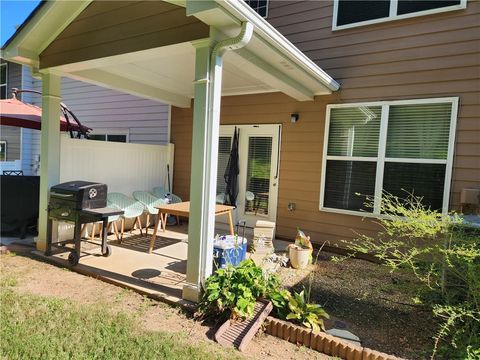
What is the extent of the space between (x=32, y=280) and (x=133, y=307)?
4.38 feet

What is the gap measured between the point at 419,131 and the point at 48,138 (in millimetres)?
5004

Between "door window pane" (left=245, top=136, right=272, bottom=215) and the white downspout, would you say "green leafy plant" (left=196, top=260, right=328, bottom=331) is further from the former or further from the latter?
"door window pane" (left=245, top=136, right=272, bottom=215)

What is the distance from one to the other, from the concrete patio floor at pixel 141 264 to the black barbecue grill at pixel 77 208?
7.4 inches

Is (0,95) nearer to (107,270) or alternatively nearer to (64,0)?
(64,0)

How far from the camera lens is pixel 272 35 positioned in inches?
113

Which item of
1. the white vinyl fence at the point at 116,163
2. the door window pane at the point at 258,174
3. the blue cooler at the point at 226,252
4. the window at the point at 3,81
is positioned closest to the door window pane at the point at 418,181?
the door window pane at the point at 258,174

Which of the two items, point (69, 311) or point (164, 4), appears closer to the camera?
point (69, 311)

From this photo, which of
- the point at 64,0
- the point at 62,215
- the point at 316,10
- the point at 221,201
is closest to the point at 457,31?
the point at 316,10

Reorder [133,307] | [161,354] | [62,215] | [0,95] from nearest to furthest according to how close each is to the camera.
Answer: [161,354]
[133,307]
[62,215]
[0,95]

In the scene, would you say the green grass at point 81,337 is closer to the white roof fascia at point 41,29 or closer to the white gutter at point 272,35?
the white gutter at point 272,35

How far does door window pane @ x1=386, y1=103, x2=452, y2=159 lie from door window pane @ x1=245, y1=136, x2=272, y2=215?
78.8 inches

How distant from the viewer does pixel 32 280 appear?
3221 mm

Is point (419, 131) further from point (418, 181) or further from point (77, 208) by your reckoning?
point (77, 208)

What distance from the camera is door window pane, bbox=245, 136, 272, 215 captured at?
5461mm
